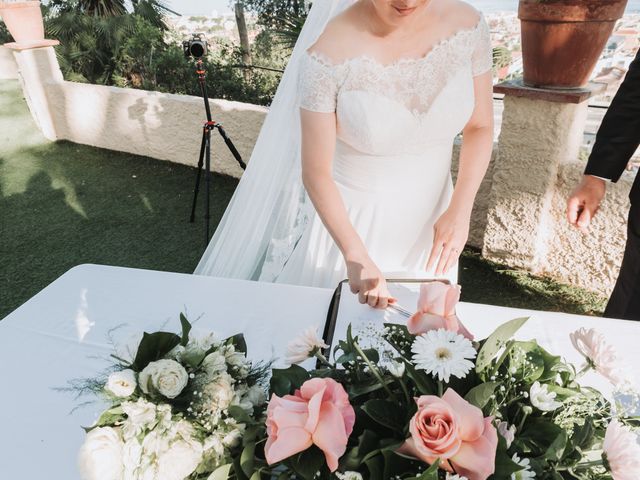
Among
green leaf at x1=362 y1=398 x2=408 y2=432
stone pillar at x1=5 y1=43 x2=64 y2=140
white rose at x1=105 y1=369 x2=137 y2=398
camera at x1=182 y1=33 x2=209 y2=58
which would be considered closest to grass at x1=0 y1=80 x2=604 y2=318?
stone pillar at x1=5 y1=43 x2=64 y2=140

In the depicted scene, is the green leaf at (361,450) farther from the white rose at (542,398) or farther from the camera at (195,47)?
the camera at (195,47)

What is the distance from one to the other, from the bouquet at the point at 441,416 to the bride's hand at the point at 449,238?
780 mm

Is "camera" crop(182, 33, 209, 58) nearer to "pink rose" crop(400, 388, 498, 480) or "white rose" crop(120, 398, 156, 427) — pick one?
"white rose" crop(120, 398, 156, 427)

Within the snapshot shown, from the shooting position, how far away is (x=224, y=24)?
7.16 metres

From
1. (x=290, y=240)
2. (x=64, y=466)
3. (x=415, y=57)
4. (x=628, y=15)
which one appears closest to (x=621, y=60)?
(x=628, y=15)

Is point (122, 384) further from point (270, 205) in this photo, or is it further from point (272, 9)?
point (272, 9)

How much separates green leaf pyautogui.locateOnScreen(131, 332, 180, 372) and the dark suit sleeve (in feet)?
4.84

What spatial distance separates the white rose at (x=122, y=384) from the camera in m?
0.64

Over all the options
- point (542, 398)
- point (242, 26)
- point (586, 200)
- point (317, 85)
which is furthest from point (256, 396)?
point (242, 26)

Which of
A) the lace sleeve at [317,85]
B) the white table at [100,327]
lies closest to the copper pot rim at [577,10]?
the lace sleeve at [317,85]

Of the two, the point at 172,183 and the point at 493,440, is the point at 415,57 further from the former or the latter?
the point at 172,183

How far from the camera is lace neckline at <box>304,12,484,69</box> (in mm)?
1343

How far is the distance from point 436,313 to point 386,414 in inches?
6.1

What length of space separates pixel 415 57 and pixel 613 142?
0.72 meters
